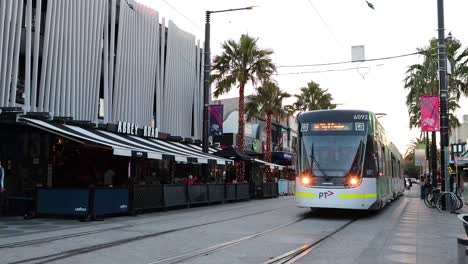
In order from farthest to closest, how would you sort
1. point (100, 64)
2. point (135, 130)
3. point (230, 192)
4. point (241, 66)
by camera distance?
point (241, 66)
point (230, 192)
point (135, 130)
point (100, 64)

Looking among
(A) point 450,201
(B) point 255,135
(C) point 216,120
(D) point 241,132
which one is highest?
(B) point 255,135

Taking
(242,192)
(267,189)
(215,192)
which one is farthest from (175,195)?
(267,189)

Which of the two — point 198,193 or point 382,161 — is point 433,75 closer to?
point 382,161

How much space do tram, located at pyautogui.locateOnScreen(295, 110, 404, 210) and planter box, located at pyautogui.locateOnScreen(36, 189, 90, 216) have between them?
22.2ft

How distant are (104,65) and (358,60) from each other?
10821mm

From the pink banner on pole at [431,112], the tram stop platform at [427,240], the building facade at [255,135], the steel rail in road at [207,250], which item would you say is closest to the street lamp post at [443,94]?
the pink banner on pole at [431,112]

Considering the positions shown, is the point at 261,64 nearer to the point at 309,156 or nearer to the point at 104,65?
the point at 104,65

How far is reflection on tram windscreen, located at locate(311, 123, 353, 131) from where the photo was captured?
15.7 metres

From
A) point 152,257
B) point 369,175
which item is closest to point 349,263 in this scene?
point 152,257

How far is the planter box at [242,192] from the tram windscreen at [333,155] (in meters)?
11.0

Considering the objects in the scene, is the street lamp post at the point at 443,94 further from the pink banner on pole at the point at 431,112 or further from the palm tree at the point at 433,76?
the palm tree at the point at 433,76

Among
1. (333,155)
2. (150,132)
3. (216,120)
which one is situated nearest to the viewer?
(333,155)

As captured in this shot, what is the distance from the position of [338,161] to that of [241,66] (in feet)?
51.8

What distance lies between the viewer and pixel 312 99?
4553cm
